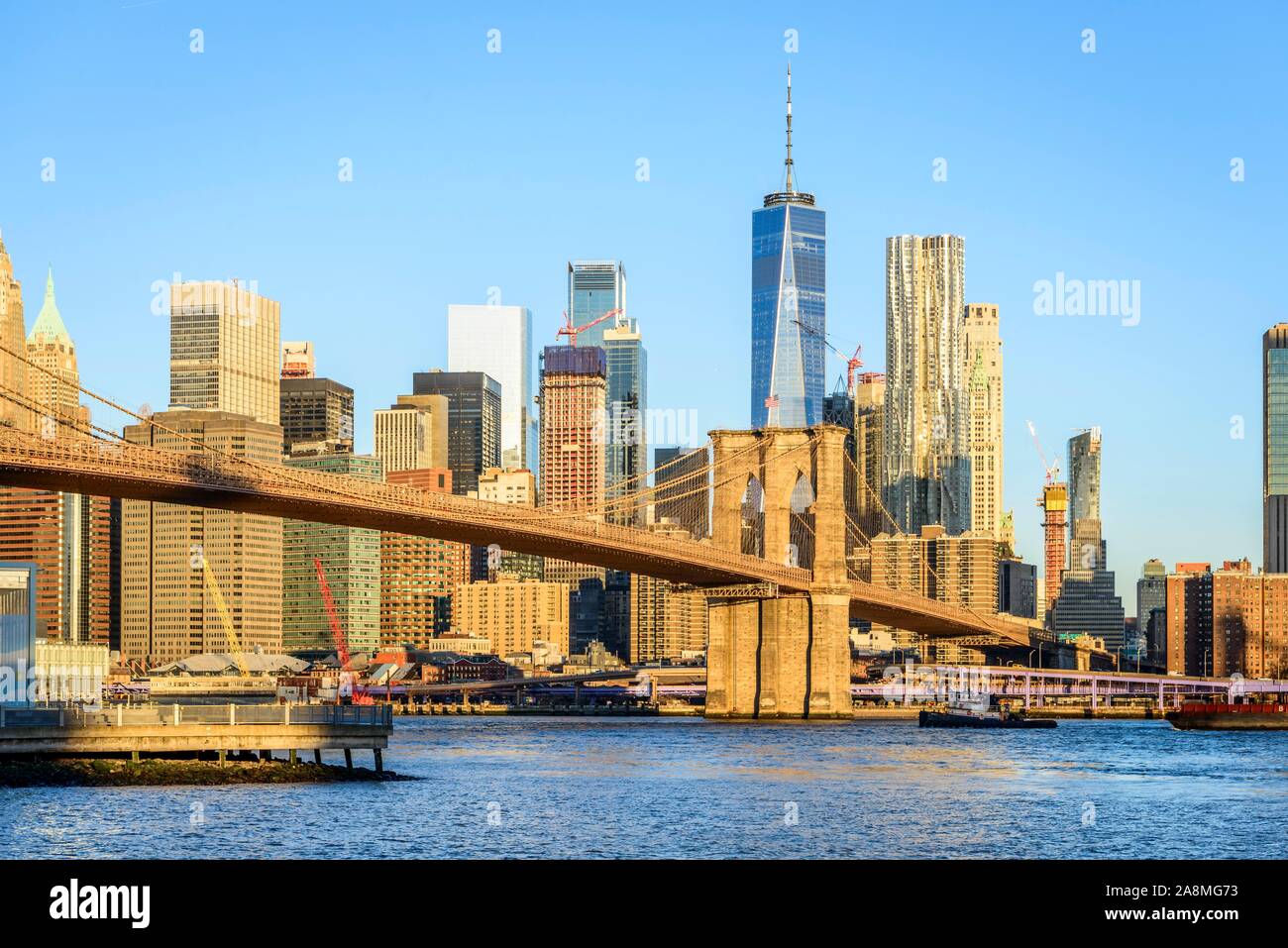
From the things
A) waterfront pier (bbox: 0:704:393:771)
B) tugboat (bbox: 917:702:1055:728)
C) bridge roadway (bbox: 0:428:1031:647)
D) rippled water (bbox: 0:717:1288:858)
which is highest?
bridge roadway (bbox: 0:428:1031:647)

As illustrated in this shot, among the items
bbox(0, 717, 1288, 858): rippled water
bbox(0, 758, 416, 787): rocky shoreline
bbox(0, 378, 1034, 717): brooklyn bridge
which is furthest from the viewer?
bbox(0, 378, 1034, 717): brooklyn bridge

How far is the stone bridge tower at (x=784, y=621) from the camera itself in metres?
98.2

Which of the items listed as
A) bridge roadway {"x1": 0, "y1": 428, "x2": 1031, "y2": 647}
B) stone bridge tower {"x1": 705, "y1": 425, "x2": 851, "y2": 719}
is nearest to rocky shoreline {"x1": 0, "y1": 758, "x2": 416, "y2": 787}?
bridge roadway {"x1": 0, "y1": 428, "x2": 1031, "y2": 647}

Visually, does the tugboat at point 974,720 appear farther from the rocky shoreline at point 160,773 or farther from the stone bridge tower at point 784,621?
the rocky shoreline at point 160,773

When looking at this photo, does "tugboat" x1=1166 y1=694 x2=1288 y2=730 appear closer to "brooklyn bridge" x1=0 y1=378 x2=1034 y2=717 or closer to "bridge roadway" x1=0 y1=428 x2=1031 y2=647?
"brooklyn bridge" x1=0 y1=378 x2=1034 y2=717

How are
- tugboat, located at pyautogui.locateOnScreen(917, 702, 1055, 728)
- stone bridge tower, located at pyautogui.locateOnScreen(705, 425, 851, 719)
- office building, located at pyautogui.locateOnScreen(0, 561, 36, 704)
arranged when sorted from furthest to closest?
tugboat, located at pyautogui.locateOnScreen(917, 702, 1055, 728) → stone bridge tower, located at pyautogui.locateOnScreen(705, 425, 851, 719) → office building, located at pyautogui.locateOnScreen(0, 561, 36, 704)

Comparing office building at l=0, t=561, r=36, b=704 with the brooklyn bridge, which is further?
office building at l=0, t=561, r=36, b=704

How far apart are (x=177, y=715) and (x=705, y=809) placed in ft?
40.9

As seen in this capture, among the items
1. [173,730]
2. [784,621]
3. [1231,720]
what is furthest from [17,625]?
[1231,720]

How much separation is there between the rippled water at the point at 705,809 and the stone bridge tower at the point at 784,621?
29074 millimetres

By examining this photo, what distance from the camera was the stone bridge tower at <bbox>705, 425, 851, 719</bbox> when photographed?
98.2m

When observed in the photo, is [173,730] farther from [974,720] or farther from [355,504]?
[974,720]

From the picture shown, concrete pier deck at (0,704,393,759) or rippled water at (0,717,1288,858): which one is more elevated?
concrete pier deck at (0,704,393,759)
